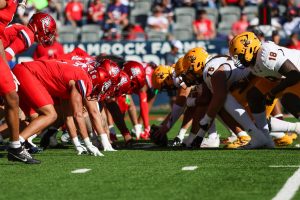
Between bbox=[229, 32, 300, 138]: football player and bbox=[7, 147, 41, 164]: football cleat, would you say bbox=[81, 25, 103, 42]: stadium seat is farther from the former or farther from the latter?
bbox=[7, 147, 41, 164]: football cleat

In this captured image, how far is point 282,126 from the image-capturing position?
11.1m

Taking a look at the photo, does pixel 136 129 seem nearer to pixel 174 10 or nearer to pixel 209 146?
pixel 209 146

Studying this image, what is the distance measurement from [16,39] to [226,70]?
102 inches

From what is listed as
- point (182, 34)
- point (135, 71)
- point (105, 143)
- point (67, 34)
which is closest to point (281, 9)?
point (182, 34)

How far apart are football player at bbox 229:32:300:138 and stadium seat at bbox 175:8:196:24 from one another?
12765 mm

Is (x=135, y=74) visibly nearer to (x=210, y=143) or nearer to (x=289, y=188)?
(x=210, y=143)

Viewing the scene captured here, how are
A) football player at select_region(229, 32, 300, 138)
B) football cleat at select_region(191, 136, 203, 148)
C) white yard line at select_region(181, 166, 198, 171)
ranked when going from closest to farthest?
white yard line at select_region(181, 166, 198, 171) → football player at select_region(229, 32, 300, 138) → football cleat at select_region(191, 136, 203, 148)

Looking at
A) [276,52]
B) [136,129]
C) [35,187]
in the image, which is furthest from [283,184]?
[136,129]

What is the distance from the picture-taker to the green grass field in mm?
7270

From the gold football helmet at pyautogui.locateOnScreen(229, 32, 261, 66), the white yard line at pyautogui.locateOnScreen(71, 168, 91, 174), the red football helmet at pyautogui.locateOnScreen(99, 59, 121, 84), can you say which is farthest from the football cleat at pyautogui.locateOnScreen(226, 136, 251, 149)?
the white yard line at pyautogui.locateOnScreen(71, 168, 91, 174)

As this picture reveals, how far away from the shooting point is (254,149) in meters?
11.2

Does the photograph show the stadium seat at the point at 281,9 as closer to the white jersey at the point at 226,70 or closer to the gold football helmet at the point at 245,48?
the white jersey at the point at 226,70

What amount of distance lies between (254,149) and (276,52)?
4.24ft

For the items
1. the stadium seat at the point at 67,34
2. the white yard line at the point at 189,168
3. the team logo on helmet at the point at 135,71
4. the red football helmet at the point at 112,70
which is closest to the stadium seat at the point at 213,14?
the stadium seat at the point at 67,34
